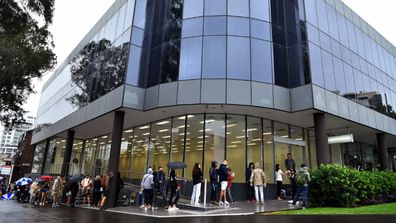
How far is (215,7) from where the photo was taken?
18.0 metres

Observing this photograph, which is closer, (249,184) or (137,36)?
(249,184)

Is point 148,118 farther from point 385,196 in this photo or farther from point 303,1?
point 385,196

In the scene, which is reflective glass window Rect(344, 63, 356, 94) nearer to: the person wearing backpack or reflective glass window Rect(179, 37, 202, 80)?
the person wearing backpack

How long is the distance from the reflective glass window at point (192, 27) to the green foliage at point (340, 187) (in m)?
9.97

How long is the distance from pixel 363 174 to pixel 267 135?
6077mm

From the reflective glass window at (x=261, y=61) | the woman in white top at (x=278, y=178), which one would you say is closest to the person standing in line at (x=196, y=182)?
the woman in white top at (x=278, y=178)

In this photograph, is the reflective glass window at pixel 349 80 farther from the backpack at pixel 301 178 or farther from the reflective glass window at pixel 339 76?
the backpack at pixel 301 178

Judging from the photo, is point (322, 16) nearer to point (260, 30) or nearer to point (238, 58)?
point (260, 30)

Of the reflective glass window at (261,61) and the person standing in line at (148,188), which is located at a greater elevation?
the reflective glass window at (261,61)

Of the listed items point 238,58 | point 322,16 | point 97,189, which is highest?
point 322,16

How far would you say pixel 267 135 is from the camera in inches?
752

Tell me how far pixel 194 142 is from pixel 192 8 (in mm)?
8145

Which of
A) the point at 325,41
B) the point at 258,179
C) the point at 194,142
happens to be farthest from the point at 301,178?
the point at 325,41

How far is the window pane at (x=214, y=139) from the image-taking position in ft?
56.9
